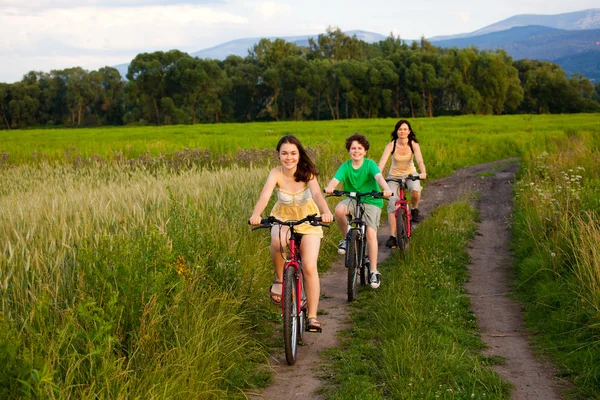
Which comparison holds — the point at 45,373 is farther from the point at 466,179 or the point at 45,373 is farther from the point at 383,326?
the point at 466,179

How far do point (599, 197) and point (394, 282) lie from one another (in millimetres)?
4500

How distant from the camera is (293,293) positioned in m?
6.03

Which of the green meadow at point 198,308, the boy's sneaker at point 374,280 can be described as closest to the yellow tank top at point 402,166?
the green meadow at point 198,308

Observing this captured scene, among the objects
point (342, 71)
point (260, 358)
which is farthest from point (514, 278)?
point (342, 71)

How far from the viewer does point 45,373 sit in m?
3.38

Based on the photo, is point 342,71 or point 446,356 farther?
point 342,71

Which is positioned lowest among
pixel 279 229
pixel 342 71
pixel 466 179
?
pixel 466 179

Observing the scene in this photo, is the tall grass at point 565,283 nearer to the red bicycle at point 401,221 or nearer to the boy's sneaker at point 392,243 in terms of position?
the red bicycle at point 401,221

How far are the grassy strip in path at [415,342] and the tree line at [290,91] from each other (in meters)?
79.2

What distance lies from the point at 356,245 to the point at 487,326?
1.94 metres

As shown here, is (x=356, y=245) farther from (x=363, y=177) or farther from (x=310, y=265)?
(x=310, y=265)

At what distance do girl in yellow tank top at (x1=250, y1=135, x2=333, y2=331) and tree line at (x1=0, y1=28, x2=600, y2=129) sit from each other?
8065 centimetres

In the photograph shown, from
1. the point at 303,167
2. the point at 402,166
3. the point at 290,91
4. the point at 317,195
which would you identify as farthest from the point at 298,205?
the point at 290,91

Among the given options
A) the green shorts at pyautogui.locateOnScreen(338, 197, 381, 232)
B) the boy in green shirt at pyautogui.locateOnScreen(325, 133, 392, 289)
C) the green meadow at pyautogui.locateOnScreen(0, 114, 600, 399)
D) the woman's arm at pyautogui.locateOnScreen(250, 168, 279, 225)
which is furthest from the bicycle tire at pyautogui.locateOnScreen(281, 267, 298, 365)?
the green shorts at pyautogui.locateOnScreen(338, 197, 381, 232)
